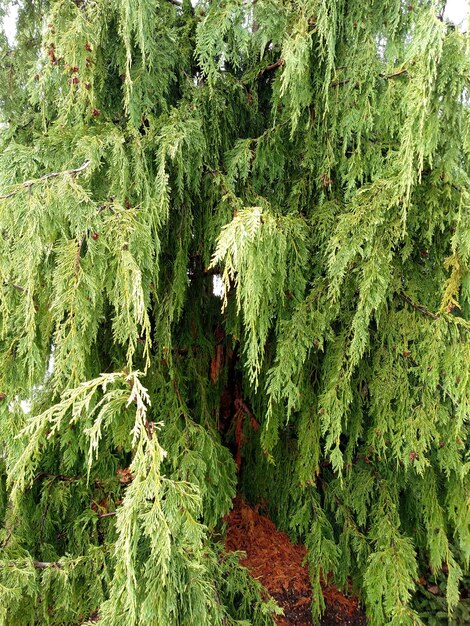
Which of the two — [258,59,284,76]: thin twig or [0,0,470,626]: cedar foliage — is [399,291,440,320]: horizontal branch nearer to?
[0,0,470,626]: cedar foliage

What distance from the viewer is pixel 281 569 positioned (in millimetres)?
3367

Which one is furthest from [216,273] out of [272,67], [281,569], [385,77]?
[281,569]

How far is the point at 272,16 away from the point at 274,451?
8.03 ft

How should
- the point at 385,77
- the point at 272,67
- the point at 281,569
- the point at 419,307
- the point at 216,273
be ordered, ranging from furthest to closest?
1. the point at 281,569
2. the point at 216,273
3. the point at 272,67
4. the point at 419,307
5. the point at 385,77

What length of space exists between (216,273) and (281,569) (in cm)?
206

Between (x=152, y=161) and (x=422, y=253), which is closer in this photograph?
(x=152, y=161)

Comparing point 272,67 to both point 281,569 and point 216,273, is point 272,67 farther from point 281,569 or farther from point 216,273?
point 281,569

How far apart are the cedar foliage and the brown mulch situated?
0.42m

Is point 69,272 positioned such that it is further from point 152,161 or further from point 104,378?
point 152,161

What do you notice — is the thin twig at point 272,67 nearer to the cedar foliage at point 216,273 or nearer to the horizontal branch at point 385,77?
the cedar foliage at point 216,273

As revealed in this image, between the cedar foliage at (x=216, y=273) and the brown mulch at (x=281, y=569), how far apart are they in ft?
1.36

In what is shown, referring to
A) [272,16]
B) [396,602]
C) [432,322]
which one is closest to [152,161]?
[272,16]

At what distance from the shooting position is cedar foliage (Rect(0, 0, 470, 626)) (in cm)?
174

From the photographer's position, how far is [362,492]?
289cm
